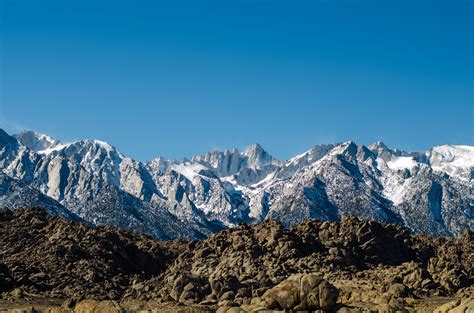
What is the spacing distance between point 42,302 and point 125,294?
16.3 meters

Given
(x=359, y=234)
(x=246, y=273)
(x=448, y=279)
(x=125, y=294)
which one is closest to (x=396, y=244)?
(x=359, y=234)

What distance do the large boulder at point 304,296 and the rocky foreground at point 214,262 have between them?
36920mm

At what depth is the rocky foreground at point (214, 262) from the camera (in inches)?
4934

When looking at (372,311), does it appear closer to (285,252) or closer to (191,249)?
(285,252)

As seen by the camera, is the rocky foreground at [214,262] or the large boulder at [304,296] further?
the rocky foreground at [214,262]

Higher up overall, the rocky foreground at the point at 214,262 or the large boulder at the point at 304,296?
the rocky foreground at the point at 214,262

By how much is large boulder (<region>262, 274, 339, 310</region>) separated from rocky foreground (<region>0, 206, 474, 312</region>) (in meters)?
36.9

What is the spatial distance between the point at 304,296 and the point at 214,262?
285 feet

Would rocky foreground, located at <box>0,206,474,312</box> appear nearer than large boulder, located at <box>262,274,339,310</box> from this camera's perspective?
No

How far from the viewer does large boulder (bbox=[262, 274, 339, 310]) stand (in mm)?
69375

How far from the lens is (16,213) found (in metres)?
185

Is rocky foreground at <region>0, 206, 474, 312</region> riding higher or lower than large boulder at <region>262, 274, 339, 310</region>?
higher

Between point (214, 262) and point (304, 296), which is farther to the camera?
point (214, 262)

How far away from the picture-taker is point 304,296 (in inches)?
2744
